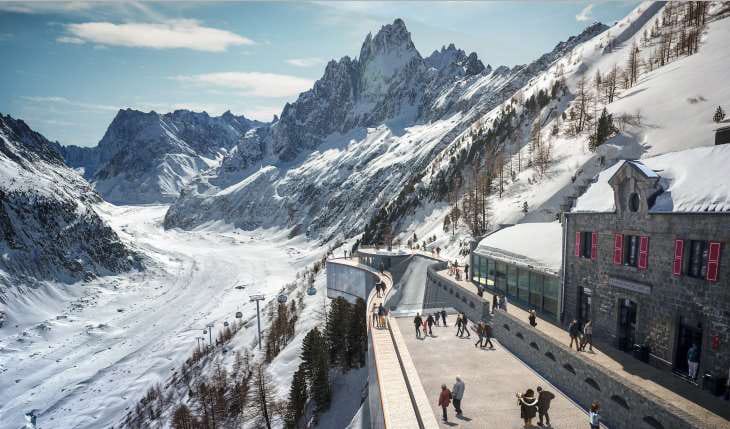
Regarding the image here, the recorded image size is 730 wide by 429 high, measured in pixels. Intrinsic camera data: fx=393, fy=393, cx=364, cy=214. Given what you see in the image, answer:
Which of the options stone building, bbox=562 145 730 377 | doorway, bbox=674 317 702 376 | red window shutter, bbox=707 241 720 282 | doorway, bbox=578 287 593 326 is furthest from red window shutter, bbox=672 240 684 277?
doorway, bbox=578 287 593 326

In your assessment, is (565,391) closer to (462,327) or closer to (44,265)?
(462,327)

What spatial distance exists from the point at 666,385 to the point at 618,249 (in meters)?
6.61

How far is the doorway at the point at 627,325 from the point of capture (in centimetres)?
1945

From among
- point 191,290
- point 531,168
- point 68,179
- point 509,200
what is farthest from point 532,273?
point 68,179

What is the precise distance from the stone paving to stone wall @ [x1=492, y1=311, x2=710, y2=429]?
56 centimetres

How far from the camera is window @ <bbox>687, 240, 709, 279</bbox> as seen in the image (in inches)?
622

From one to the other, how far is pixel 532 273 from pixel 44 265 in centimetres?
12742

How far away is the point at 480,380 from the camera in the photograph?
19.2 metres

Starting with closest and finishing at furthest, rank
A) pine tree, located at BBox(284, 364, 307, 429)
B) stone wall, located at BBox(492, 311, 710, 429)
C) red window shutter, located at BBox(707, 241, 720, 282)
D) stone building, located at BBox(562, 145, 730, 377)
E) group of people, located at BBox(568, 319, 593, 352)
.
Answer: stone wall, located at BBox(492, 311, 710, 429), red window shutter, located at BBox(707, 241, 720, 282), stone building, located at BBox(562, 145, 730, 377), group of people, located at BBox(568, 319, 593, 352), pine tree, located at BBox(284, 364, 307, 429)

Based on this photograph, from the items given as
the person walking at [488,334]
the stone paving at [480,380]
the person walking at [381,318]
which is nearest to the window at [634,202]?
the stone paving at [480,380]

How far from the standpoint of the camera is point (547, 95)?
3905 inches

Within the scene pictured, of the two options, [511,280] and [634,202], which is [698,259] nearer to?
[634,202]

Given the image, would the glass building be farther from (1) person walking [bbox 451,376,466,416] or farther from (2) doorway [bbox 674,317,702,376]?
(1) person walking [bbox 451,376,466,416]

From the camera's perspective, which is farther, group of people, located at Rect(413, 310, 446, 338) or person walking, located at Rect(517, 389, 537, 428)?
group of people, located at Rect(413, 310, 446, 338)
